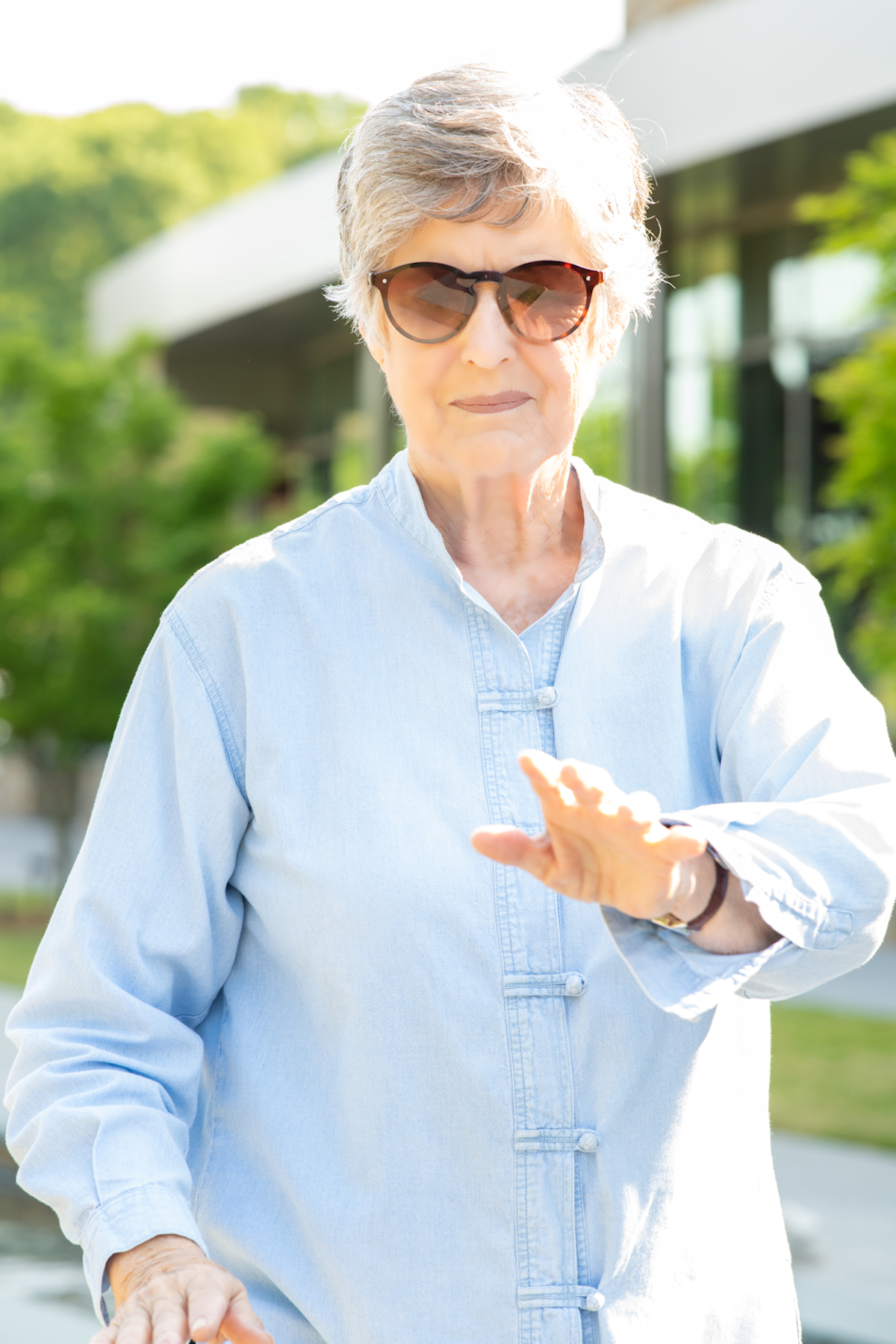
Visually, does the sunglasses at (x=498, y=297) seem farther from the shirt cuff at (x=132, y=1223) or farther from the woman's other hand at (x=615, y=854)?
the shirt cuff at (x=132, y=1223)

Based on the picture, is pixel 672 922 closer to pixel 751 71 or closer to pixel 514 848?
pixel 514 848

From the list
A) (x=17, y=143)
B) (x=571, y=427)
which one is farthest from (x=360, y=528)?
(x=17, y=143)

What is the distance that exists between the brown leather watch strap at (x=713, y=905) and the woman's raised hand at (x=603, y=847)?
0.04ft

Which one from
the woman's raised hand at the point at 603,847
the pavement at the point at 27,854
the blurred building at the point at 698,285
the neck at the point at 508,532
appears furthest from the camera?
the pavement at the point at 27,854

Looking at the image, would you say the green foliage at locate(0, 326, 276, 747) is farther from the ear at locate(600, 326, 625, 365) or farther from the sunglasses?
the sunglasses

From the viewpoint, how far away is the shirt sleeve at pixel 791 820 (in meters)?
1.27

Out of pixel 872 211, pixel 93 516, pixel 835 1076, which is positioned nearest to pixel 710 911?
pixel 835 1076

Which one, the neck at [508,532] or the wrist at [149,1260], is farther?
the neck at [508,532]

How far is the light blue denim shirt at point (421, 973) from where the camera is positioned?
144 centimetres

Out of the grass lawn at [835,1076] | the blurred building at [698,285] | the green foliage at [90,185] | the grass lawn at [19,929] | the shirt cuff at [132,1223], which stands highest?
the green foliage at [90,185]

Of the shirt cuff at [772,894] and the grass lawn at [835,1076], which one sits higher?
the shirt cuff at [772,894]

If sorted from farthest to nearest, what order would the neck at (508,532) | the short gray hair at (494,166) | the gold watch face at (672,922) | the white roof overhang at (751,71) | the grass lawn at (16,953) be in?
the grass lawn at (16,953)
the white roof overhang at (751,71)
the neck at (508,532)
the short gray hair at (494,166)
the gold watch face at (672,922)

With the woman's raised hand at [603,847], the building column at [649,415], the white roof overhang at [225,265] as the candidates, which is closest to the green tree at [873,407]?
the building column at [649,415]

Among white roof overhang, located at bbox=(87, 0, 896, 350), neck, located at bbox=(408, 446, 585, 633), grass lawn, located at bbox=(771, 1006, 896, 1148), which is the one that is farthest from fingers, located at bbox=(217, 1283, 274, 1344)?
white roof overhang, located at bbox=(87, 0, 896, 350)
